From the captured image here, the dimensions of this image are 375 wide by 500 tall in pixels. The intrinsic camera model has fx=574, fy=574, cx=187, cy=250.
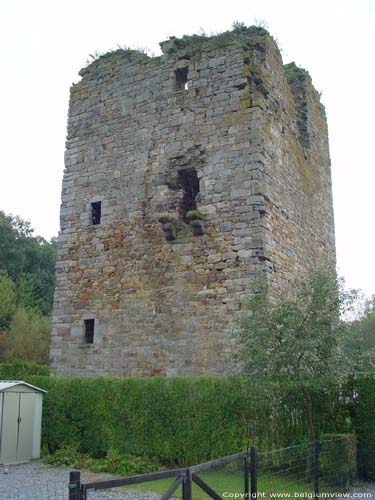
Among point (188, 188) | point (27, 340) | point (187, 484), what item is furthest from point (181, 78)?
point (27, 340)

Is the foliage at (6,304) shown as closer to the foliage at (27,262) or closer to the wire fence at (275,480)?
the foliage at (27,262)

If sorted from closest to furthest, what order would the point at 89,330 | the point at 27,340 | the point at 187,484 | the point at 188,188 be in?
the point at 187,484, the point at 188,188, the point at 89,330, the point at 27,340

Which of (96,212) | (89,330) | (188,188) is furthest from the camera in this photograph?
(96,212)

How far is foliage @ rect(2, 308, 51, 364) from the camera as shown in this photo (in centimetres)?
2684

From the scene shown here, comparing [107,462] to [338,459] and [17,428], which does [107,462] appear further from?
[338,459]

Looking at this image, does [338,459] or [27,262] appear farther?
[27,262]

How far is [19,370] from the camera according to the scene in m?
14.4

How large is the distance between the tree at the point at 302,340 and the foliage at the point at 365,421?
0.69 m

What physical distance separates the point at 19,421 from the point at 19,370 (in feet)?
9.59

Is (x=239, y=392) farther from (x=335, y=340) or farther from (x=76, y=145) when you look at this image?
(x=76, y=145)

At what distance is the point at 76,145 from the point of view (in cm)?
1527

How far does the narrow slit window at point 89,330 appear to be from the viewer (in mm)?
13703

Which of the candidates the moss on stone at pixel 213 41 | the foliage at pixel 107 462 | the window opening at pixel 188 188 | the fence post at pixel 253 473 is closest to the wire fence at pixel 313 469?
the fence post at pixel 253 473

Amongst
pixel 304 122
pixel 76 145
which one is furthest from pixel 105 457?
pixel 304 122
